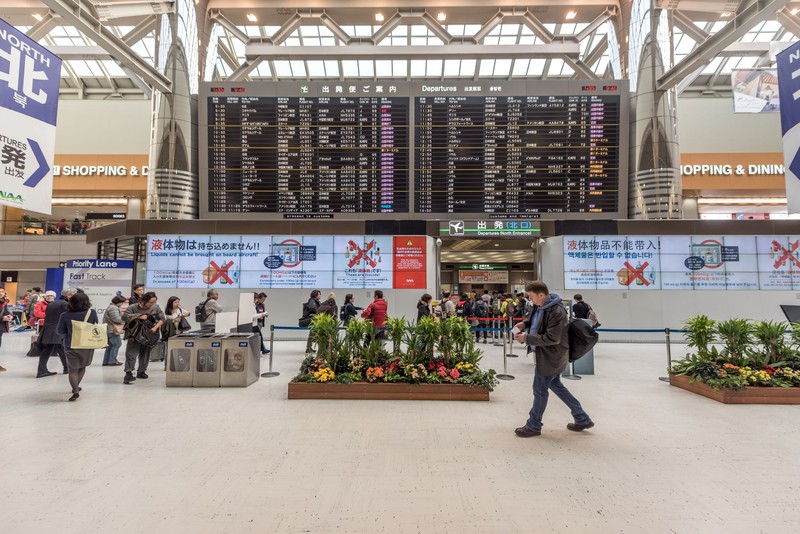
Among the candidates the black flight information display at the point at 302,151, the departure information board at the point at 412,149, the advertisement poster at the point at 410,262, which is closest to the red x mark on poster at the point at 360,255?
the advertisement poster at the point at 410,262

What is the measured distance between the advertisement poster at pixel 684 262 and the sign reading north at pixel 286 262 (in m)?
5.05

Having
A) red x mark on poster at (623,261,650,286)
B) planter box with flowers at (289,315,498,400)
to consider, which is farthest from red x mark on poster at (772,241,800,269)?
planter box with flowers at (289,315,498,400)

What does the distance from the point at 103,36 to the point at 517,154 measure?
1092 cm

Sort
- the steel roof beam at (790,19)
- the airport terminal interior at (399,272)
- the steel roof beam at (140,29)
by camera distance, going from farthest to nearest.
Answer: the steel roof beam at (140,29) < the steel roof beam at (790,19) < the airport terminal interior at (399,272)

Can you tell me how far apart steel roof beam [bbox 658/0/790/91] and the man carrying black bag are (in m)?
12.8

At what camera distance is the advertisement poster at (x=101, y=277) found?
1161 centimetres

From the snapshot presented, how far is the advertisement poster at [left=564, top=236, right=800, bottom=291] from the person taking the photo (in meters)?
11.9

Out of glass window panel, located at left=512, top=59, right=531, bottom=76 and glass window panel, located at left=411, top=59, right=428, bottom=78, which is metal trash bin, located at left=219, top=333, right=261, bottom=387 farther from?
glass window panel, located at left=512, top=59, right=531, bottom=76

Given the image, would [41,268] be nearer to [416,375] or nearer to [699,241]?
[416,375]

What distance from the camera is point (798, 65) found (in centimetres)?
523

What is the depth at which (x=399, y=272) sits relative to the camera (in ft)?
40.0

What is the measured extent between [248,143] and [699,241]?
45.5 feet

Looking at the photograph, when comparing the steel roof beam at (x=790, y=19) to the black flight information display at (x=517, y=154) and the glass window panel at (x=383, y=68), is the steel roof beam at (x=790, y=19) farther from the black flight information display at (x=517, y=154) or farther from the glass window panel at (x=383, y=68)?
the glass window panel at (x=383, y=68)

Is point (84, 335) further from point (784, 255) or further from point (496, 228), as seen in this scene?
point (784, 255)
